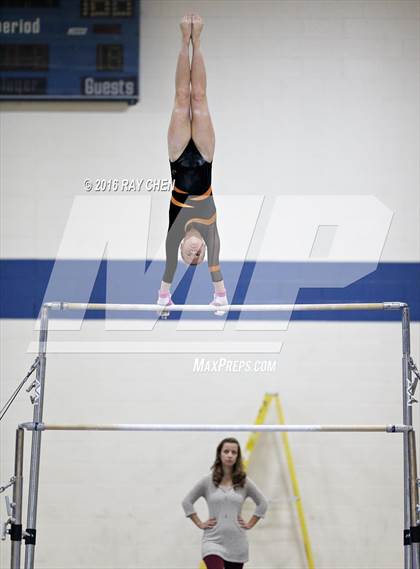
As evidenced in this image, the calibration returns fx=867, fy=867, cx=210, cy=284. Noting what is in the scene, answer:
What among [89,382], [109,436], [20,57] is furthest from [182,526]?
[20,57]

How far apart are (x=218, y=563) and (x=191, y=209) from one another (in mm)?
2558

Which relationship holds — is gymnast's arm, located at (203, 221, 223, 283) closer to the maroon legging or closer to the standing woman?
the standing woman

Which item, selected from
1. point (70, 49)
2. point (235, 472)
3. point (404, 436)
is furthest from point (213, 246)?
point (70, 49)

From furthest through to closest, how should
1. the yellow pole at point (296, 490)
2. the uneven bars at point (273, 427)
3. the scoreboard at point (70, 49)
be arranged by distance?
the scoreboard at point (70, 49), the yellow pole at point (296, 490), the uneven bars at point (273, 427)

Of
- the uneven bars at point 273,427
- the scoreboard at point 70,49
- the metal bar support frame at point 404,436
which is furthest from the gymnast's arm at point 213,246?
the scoreboard at point 70,49

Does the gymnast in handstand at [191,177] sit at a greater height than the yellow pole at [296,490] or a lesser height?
greater

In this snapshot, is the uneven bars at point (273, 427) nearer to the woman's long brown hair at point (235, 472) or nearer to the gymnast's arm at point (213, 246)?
the gymnast's arm at point (213, 246)

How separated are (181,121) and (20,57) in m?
2.32

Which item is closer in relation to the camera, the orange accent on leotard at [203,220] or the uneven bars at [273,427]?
the uneven bars at [273,427]

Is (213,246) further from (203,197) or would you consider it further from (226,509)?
(226,509)

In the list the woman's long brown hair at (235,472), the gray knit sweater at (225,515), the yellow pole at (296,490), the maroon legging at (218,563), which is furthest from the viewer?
the yellow pole at (296,490)

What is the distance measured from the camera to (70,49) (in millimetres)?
7391

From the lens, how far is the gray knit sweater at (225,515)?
631cm

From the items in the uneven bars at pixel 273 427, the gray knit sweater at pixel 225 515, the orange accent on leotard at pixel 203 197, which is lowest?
the gray knit sweater at pixel 225 515
